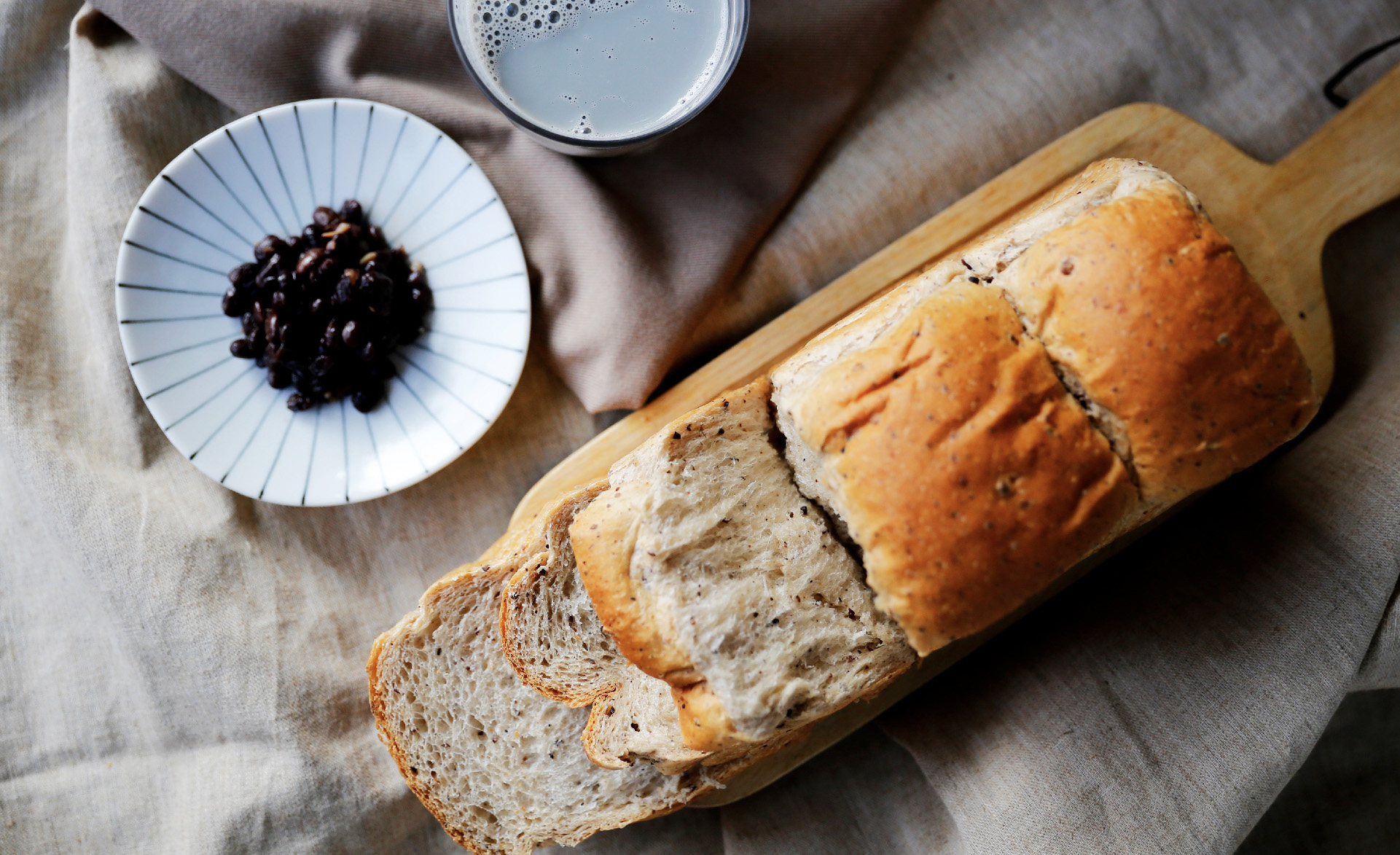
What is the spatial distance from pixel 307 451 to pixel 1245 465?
85.7 inches

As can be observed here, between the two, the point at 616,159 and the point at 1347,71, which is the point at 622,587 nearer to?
the point at 616,159

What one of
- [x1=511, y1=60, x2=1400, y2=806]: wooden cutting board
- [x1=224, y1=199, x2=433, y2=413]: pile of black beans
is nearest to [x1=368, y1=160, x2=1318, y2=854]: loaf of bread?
[x1=511, y1=60, x2=1400, y2=806]: wooden cutting board

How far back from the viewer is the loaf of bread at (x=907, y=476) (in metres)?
1.52

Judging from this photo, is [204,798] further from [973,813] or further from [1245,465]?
[1245,465]

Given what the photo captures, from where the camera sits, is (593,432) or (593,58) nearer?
(593,58)

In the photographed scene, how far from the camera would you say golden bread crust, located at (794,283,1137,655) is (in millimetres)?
1506

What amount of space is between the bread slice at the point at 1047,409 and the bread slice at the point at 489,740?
2.81 feet

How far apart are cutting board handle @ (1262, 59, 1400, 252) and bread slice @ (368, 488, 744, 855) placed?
78.8 inches

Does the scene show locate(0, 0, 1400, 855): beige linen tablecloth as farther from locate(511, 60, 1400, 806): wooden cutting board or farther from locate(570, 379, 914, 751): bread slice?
locate(570, 379, 914, 751): bread slice

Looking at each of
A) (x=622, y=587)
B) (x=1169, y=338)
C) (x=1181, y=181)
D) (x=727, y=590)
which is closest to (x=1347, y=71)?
(x=1181, y=181)

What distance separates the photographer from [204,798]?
2.15m

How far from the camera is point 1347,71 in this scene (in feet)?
7.32

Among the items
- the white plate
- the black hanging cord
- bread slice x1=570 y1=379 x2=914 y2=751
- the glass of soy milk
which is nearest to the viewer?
bread slice x1=570 y1=379 x2=914 y2=751

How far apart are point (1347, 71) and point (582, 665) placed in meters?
2.57
